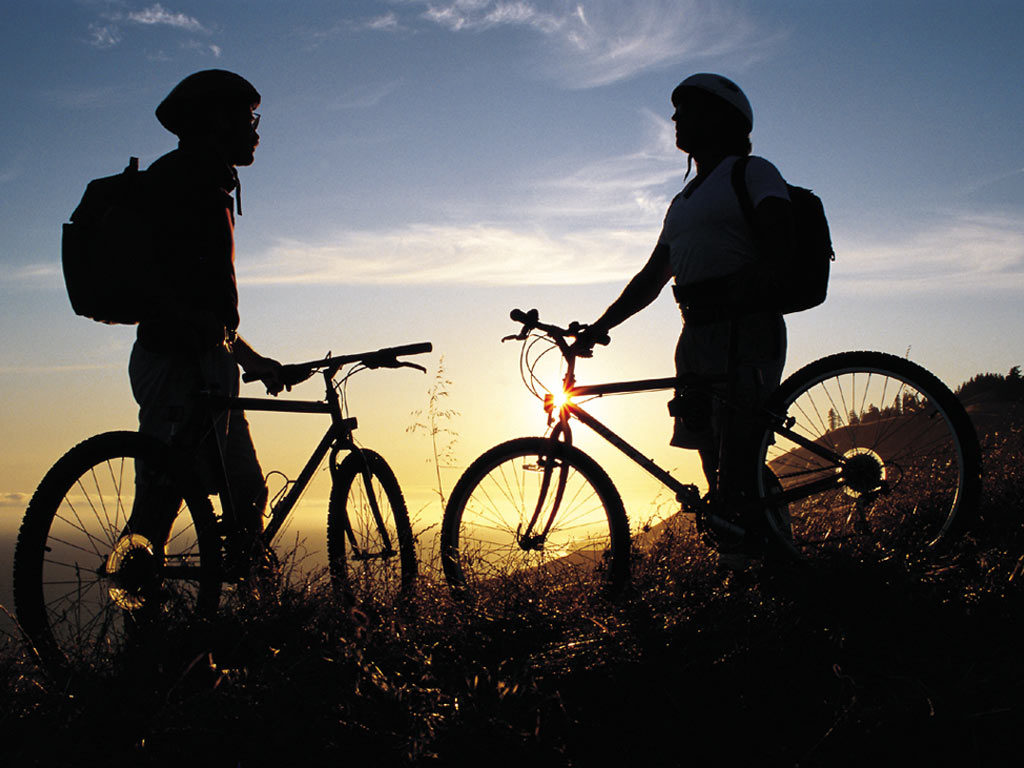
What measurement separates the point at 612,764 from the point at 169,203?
3.24 m

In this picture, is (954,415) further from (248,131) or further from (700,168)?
(248,131)

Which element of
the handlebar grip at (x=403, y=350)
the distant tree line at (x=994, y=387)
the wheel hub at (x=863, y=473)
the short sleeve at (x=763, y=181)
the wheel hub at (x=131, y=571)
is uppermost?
the short sleeve at (x=763, y=181)

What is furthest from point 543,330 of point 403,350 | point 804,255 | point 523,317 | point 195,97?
point 195,97

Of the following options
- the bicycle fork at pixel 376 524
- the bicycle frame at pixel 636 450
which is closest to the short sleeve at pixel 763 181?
the bicycle frame at pixel 636 450

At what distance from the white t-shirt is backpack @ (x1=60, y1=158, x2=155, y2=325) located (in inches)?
110

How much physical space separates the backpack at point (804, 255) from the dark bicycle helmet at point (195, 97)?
2.74 meters

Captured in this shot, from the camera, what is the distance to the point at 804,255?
163 inches

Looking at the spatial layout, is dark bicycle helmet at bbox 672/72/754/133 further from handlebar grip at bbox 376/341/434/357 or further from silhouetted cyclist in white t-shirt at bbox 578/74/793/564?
handlebar grip at bbox 376/341/434/357

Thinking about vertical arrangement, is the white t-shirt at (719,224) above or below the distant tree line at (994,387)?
above

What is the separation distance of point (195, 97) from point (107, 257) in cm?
107

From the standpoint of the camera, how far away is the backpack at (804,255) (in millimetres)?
4125

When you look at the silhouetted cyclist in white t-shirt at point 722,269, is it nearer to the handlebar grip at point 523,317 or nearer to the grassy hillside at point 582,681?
the handlebar grip at point 523,317

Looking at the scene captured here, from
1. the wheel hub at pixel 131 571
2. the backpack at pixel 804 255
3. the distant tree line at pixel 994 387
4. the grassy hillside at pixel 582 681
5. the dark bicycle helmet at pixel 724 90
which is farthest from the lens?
the distant tree line at pixel 994 387

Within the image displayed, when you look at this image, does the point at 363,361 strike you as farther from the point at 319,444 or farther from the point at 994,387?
the point at 994,387
